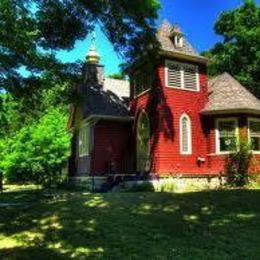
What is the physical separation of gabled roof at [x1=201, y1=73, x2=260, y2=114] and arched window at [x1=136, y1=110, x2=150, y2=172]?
3.01 metres

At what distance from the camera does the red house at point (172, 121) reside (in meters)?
23.9

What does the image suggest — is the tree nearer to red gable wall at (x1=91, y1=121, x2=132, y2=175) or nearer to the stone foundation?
red gable wall at (x1=91, y1=121, x2=132, y2=175)

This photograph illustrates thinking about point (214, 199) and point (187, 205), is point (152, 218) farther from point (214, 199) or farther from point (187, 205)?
point (214, 199)

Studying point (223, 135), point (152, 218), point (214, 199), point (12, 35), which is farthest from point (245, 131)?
point (12, 35)

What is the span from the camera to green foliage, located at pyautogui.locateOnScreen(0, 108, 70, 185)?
29.7 metres

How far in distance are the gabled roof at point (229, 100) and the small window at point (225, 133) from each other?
Result: 24.4 inches

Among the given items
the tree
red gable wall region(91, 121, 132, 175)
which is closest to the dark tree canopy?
red gable wall region(91, 121, 132, 175)

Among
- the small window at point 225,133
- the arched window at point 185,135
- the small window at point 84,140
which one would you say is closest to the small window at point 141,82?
the arched window at point 185,135

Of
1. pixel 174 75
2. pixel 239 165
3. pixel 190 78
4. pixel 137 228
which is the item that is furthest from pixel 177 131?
pixel 137 228

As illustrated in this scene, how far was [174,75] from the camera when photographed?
24.7 metres

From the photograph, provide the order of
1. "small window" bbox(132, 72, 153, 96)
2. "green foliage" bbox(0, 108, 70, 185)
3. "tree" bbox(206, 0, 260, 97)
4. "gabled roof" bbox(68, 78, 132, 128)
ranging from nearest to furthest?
"small window" bbox(132, 72, 153, 96), "gabled roof" bbox(68, 78, 132, 128), "green foliage" bbox(0, 108, 70, 185), "tree" bbox(206, 0, 260, 97)

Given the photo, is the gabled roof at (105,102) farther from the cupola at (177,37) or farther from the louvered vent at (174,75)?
the cupola at (177,37)

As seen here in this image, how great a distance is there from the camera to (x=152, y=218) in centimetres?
1266

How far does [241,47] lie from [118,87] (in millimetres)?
12924
